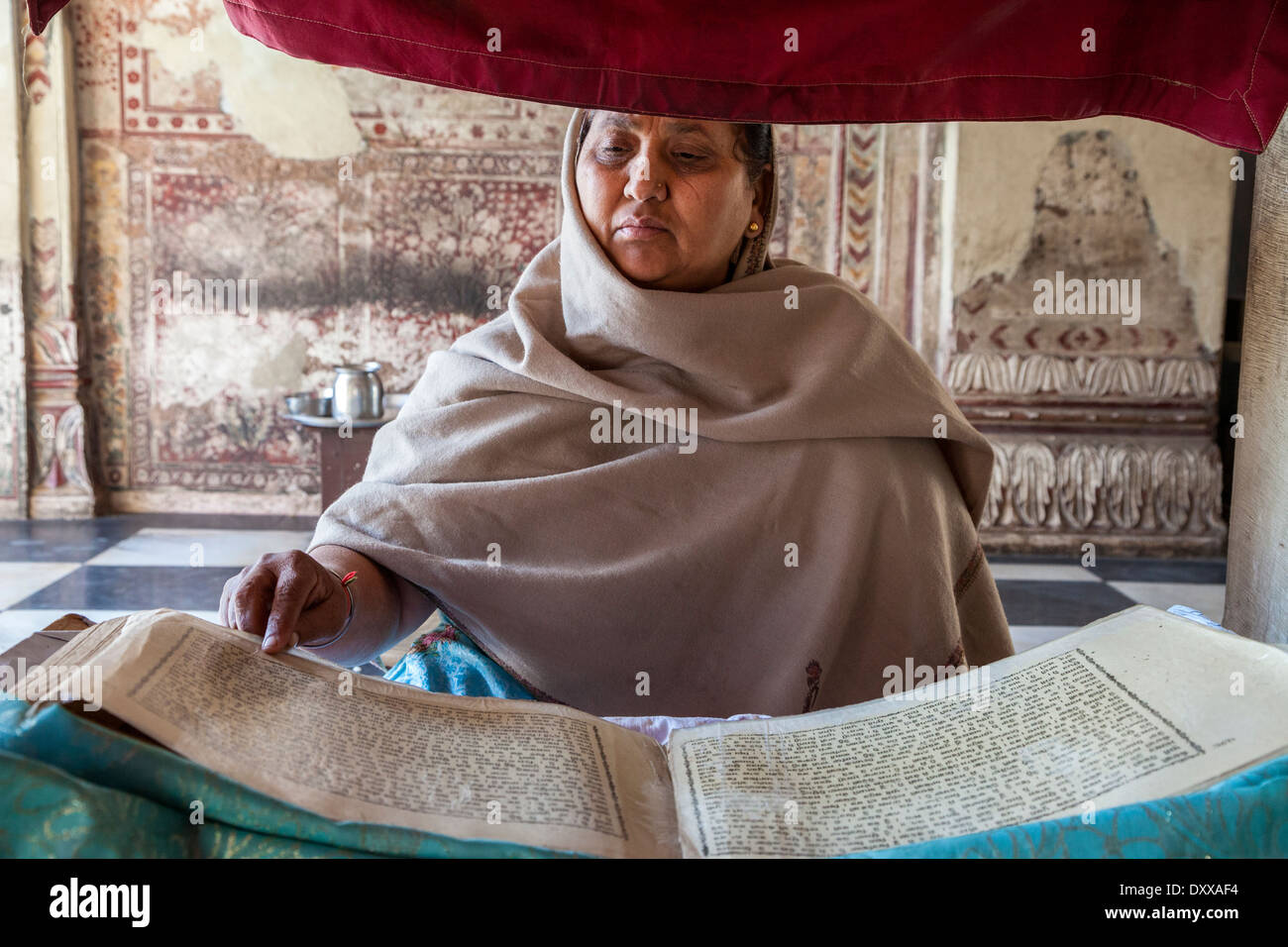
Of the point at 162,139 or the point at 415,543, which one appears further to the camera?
the point at 162,139

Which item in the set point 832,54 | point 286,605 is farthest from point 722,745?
point 832,54

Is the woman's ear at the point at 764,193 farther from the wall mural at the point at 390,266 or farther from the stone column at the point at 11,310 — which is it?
the stone column at the point at 11,310

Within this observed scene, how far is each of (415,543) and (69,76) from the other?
4.76 meters

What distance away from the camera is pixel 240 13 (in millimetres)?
1051

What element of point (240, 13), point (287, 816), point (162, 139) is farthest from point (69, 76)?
point (287, 816)

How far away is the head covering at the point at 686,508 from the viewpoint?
1.31 meters

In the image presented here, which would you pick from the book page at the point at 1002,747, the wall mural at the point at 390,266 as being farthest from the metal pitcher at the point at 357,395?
the book page at the point at 1002,747

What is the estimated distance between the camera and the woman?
4.28 ft

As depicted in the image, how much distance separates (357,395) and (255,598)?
344cm

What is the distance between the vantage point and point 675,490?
1.36 m

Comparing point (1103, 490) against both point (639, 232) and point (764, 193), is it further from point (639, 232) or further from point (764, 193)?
point (639, 232)

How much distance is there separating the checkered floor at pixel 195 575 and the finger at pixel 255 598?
7.84ft

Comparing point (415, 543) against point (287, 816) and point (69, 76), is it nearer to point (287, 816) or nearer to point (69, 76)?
point (287, 816)

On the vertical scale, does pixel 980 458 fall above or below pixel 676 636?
above
